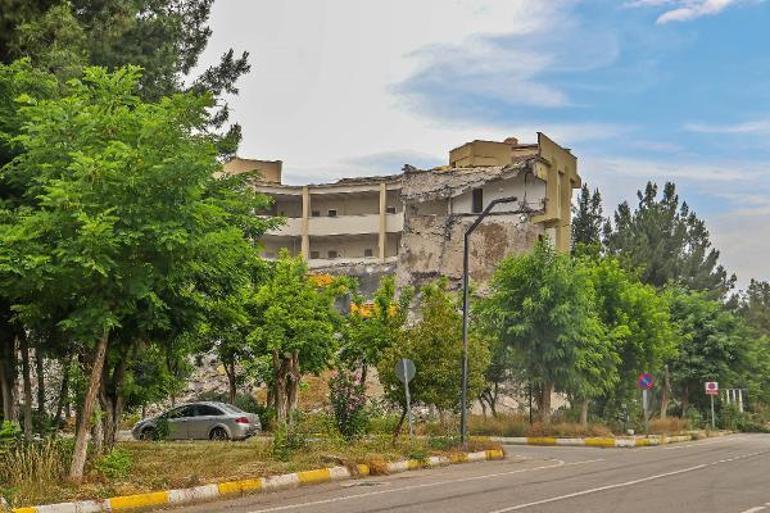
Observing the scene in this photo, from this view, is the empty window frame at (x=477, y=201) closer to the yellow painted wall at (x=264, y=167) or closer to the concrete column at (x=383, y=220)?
the concrete column at (x=383, y=220)

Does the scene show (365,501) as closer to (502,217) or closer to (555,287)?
(555,287)

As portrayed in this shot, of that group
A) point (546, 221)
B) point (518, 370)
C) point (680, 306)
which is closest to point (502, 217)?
point (546, 221)

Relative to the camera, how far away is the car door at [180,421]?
34031 millimetres

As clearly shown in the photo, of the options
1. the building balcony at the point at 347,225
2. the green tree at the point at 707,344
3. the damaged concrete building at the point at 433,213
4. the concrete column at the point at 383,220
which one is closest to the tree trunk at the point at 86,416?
the damaged concrete building at the point at 433,213

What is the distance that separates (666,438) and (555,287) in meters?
9.69

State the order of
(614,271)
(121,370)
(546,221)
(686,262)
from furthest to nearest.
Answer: (686,262), (546,221), (614,271), (121,370)

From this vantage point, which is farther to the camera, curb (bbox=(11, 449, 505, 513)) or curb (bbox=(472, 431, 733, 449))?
curb (bbox=(472, 431, 733, 449))

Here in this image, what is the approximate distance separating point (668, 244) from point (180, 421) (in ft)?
162

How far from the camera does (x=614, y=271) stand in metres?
42.5

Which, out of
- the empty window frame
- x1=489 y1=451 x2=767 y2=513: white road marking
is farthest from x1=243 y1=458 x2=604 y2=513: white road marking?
the empty window frame

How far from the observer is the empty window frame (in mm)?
63594

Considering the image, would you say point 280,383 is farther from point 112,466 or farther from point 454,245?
point 454,245

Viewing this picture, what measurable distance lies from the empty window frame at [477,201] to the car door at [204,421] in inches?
1326

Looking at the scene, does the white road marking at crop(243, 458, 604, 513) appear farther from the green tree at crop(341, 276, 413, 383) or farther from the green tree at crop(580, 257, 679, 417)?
the green tree at crop(580, 257, 679, 417)
